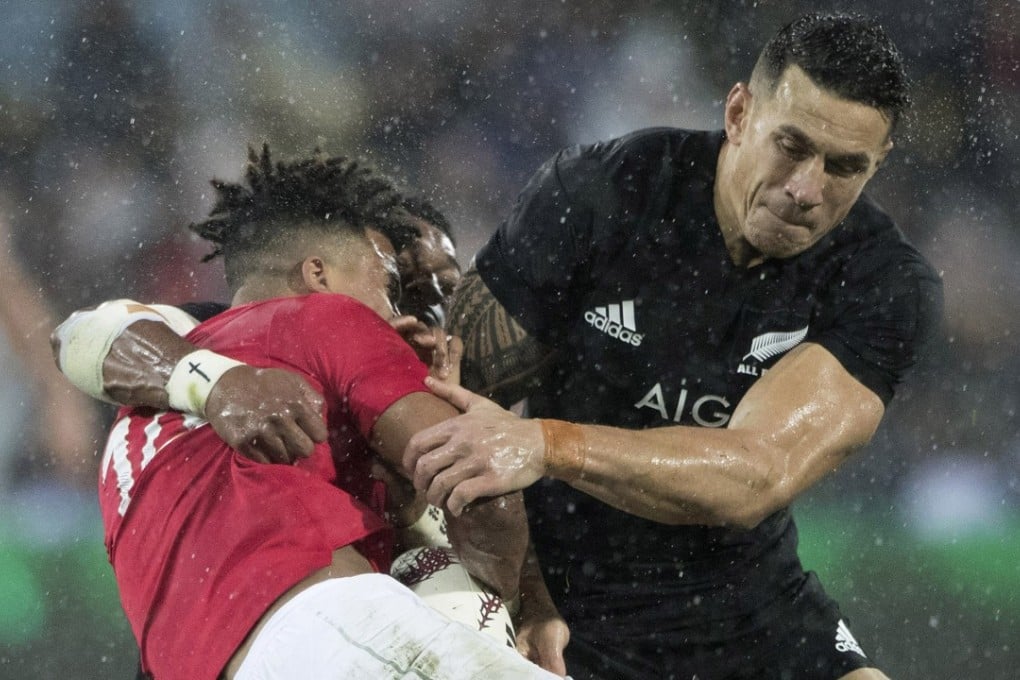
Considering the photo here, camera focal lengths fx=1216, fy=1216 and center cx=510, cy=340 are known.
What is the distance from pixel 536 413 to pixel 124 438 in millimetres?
1214

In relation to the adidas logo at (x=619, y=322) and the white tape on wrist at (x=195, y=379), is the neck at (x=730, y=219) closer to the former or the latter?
the adidas logo at (x=619, y=322)

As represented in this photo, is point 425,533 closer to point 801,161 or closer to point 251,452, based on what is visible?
point 251,452

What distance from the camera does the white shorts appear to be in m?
1.94

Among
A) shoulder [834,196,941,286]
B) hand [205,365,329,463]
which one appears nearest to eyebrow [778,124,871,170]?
shoulder [834,196,941,286]

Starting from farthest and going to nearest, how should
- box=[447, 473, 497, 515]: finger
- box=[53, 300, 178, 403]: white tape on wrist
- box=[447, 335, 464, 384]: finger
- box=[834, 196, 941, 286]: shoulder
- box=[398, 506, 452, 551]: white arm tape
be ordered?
box=[447, 335, 464, 384]: finger → box=[834, 196, 941, 286]: shoulder → box=[398, 506, 452, 551]: white arm tape → box=[53, 300, 178, 403]: white tape on wrist → box=[447, 473, 497, 515]: finger

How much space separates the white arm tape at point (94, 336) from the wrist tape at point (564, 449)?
3.13 feet

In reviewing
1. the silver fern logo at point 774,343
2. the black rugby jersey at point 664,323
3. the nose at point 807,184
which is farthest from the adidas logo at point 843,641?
the nose at point 807,184

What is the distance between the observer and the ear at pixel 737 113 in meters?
3.02

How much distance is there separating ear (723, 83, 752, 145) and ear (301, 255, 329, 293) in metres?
1.07

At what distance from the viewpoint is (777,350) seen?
9.83ft

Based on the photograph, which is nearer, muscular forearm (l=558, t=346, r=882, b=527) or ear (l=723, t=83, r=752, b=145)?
muscular forearm (l=558, t=346, r=882, b=527)

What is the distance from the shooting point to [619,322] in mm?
3070

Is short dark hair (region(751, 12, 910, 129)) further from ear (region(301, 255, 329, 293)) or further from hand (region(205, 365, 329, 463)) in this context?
hand (region(205, 365, 329, 463))

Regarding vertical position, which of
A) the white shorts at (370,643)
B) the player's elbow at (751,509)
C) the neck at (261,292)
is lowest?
the player's elbow at (751,509)
